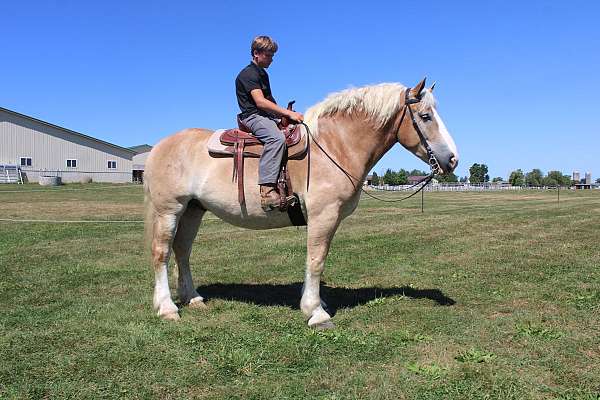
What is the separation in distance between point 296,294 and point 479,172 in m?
164

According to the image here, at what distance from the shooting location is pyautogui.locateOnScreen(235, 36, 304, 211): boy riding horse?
553 cm

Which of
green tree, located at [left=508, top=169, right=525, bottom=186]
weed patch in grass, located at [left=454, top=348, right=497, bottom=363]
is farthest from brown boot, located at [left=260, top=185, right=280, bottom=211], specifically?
green tree, located at [left=508, top=169, right=525, bottom=186]

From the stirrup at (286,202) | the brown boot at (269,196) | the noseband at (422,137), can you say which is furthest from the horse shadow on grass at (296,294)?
the noseband at (422,137)

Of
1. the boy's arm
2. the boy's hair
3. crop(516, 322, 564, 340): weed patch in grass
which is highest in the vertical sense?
the boy's hair

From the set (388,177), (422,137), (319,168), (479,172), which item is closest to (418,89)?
(422,137)

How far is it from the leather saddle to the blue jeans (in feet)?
0.31

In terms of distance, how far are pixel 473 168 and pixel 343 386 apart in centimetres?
16773

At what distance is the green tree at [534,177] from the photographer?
12312 cm

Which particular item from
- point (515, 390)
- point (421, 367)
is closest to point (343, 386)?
point (421, 367)

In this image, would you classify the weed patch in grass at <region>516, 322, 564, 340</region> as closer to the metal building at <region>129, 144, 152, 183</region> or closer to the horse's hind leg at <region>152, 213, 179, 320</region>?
the horse's hind leg at <region>152, 213, 179, 320</region>

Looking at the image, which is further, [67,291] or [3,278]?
[3,278]

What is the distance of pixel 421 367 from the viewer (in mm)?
4176

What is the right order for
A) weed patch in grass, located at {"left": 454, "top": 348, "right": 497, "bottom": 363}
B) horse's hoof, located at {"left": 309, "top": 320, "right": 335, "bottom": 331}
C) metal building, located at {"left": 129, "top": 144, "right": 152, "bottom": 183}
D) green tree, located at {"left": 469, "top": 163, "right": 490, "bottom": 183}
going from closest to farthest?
weed patch in grass, located at {"left": 454, "top": 348, "right": 497, "bottom": 363} < horse's hoof, located at {"left": 309, "top": 320, "right": 335, "bottom": 331} < metal building, located at {"left": 129, "top": 144, "right": 152, "bottom": 183} < green tree, located at {"left": 469, "top": 163, "right": 490, "bottom": 183}

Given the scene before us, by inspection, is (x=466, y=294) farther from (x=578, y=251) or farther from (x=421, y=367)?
(x=578, y=251)
